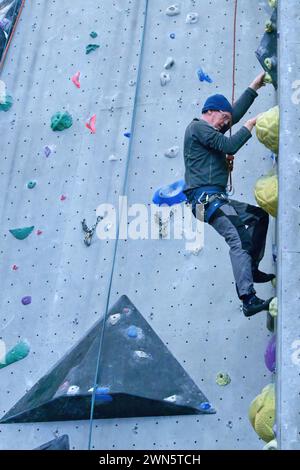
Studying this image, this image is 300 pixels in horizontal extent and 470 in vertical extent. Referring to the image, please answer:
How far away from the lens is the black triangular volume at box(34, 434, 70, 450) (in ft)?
21.5

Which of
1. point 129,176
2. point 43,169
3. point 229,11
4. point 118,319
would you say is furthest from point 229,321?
point 229,11

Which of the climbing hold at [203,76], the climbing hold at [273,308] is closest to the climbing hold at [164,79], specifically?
the climbing hold at [203,76]

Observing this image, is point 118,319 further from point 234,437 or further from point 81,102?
point 81,102

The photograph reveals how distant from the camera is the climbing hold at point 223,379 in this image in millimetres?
6824

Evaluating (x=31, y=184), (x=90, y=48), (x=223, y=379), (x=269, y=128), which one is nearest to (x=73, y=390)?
(x=223, y=379)

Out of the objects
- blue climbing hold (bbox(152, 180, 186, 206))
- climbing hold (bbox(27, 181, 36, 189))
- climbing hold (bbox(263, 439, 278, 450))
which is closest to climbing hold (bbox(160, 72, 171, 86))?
blue climbing hold (bbox(152, 180, 186, 206))

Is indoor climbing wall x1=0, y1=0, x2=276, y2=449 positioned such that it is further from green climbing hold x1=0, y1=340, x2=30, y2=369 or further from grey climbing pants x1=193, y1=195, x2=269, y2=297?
grey climbing pants x1=193, y1=195, x2=269, y2=297

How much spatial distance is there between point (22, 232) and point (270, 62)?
212 centimetres

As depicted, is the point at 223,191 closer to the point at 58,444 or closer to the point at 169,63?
the point at 58,444

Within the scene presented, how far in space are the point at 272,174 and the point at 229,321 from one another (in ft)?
3.29

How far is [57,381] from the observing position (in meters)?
7.06

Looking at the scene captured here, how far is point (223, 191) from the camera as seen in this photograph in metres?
6.61

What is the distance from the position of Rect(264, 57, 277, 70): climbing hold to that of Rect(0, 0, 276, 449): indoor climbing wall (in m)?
1.04

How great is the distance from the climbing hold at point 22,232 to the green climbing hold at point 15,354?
0.80 meters
